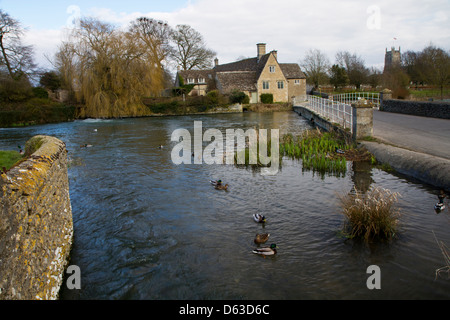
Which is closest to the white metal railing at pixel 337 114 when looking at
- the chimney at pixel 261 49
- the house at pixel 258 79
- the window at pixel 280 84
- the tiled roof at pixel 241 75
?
the house at pixel 258 79

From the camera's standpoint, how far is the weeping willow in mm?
44250

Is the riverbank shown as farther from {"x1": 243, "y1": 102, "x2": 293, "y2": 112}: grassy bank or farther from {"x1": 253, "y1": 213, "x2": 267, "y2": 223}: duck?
{"x1": 243, "y1": 102, "x2": 293, "y2": 112}: grassy bank

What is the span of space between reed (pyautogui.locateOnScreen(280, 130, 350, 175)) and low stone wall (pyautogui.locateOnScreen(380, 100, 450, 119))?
704cm

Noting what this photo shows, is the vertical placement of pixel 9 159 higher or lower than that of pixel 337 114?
lower

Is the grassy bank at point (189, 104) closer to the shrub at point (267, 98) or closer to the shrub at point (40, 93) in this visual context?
the shrub at point (267, 98)

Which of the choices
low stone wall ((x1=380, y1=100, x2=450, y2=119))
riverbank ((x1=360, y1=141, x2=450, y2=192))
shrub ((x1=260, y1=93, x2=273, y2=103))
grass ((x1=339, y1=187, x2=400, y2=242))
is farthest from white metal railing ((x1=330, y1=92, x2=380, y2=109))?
grass ((x1=339, y1=187, x2=400, y2=242))

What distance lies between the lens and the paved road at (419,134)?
12.7 metres

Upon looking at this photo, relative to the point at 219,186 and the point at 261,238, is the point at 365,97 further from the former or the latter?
the point at 261,238

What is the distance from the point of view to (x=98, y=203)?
10.9 meters

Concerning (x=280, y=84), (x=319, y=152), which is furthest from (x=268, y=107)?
(x=319, y=152)

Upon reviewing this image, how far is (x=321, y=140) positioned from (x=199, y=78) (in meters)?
53.6

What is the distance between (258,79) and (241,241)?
5476cm

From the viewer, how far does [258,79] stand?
5975 cm
